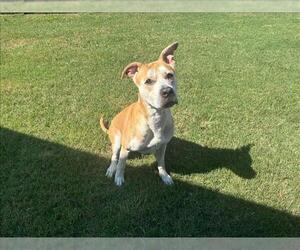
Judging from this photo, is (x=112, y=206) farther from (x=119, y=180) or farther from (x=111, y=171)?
(x=111, y=171)

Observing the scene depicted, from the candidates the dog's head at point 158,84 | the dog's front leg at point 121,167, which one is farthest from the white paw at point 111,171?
the dog's head at point 158,84

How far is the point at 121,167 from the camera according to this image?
3.89 meters

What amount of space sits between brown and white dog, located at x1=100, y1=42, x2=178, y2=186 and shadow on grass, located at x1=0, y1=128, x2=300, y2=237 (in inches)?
6.5

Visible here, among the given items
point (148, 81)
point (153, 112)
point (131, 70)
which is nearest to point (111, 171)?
point (153, 112)

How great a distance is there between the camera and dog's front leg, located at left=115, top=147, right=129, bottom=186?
3.83 metres

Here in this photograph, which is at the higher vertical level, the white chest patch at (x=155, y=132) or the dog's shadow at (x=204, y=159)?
the white chest patch at (x=155, y=132)

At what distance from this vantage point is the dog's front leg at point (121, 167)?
3830 mm

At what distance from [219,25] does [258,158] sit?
11.1 feet

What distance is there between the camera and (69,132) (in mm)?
4711

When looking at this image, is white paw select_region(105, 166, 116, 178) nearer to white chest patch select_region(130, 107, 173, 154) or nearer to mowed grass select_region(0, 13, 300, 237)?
mowed grass select_region(0, 13, 300, 237)

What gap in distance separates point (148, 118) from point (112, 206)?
2.50 feet

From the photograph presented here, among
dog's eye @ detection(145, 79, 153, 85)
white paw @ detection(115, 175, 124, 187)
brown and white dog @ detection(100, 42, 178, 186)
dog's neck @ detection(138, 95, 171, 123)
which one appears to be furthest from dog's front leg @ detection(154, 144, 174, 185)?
dog's eye @ detection(145, 79, 153, 85)

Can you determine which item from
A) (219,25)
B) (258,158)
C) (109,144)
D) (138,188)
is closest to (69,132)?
(109,144)

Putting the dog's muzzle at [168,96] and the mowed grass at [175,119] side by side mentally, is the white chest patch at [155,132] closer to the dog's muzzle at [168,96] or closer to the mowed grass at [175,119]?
the dog's muzzle at [168,96]
